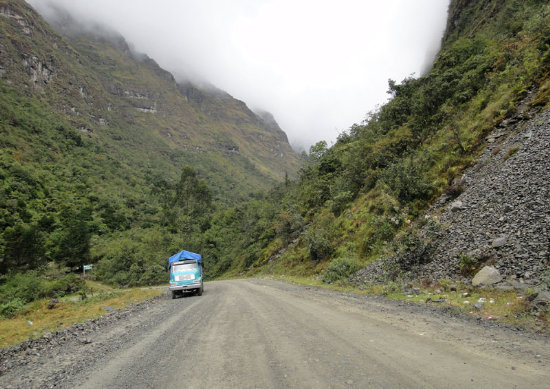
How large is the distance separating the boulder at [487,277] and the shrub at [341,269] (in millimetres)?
7901

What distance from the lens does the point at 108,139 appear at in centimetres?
16362

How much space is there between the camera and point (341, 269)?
55.5 ft

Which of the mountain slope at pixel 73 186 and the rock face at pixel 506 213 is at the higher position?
the mountain slope at pixel 73 186

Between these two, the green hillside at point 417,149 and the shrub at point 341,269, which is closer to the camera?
the green hillside at point 417,149

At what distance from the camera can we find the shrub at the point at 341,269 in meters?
16.3

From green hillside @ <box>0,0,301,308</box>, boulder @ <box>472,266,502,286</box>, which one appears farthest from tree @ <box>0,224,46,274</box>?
boulder @ <box>472,266,502,286</box>

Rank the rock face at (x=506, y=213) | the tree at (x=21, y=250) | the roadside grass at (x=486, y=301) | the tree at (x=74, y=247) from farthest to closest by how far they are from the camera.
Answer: the tree at (x=74, y=247) < the tree at (x=21, y=250) < the rock face at (x=506, y=213) < the roadside grass at (x=486, y=301)

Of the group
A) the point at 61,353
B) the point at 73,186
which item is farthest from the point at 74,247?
the point at 61,353

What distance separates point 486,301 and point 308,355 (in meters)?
5.51

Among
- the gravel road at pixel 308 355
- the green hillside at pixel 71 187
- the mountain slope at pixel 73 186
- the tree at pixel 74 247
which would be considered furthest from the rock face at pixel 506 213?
the tree at pixel 74 247

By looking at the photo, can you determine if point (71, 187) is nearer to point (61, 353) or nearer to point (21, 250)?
point (21, 250)

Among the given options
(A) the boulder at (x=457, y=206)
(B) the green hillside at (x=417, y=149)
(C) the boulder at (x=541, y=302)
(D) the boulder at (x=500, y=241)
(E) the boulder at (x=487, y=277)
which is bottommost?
(C) the boulder at (x=541, y=302)

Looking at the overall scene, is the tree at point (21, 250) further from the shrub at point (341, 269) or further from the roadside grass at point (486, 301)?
the roadside grass at point (486, 301)

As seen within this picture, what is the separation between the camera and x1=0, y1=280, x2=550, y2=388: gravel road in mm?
3965
